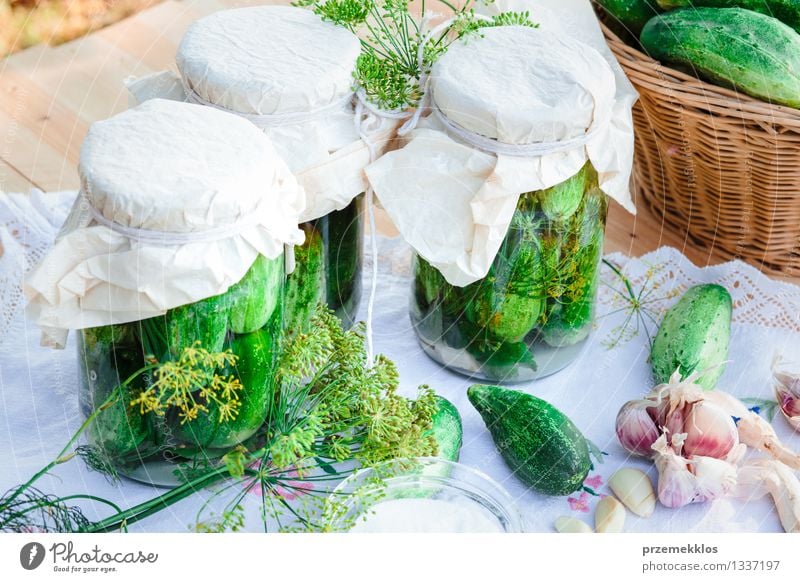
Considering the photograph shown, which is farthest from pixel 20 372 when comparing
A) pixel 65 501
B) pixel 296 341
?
pixel 296 341

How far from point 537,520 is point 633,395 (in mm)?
155

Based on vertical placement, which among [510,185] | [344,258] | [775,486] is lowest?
[775,486]

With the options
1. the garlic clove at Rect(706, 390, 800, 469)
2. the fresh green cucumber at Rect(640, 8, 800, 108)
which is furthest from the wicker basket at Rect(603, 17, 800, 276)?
the garlic clove at Rect(706, 390, 800, 469)

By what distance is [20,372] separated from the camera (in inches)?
31.7

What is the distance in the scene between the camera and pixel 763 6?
2.93 ft

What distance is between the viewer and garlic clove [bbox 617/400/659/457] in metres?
0.73

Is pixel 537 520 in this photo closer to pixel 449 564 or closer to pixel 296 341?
pixel 449 564

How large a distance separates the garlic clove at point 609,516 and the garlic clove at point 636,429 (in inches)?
1.9

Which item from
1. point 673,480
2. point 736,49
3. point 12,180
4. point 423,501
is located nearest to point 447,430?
point 423,501

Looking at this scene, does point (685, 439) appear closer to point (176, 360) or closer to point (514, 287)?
point (514, 287)

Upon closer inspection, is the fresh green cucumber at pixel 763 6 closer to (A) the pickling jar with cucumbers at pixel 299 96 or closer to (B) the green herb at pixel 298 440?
(A) the pickling jar with cucumbers at pixel 299 96

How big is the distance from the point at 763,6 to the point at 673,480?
44 centimetres

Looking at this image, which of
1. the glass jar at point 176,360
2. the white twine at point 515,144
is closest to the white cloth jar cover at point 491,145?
the white twine at point 515,144

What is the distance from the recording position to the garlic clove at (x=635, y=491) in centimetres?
72
